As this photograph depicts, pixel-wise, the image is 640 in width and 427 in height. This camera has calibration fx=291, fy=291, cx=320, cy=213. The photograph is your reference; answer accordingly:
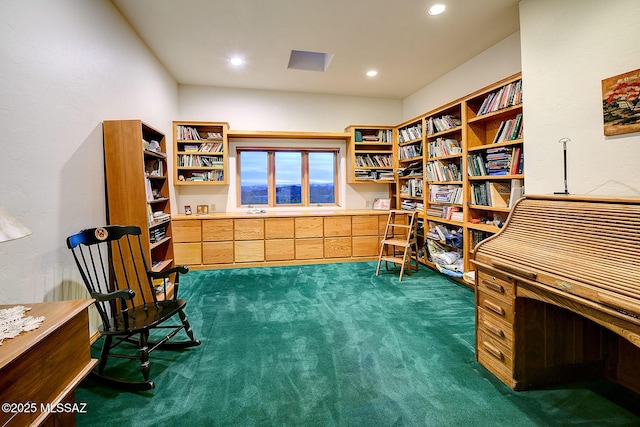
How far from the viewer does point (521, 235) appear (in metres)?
1.81

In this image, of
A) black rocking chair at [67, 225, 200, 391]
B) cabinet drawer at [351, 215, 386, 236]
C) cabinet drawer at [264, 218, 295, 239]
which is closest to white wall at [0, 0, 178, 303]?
black rocking chair at [67, 225, 200, 391]

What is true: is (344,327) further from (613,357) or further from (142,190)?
(142,190)

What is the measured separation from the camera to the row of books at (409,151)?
14.8 ft

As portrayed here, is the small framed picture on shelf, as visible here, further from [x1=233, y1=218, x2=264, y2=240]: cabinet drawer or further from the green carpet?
the green carpet

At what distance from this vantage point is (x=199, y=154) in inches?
174

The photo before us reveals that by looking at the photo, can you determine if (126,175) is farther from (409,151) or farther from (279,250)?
(409,151)

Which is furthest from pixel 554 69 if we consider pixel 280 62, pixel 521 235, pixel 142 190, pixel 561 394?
pixel 142 190

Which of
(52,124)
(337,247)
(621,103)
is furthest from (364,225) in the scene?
(52,124)

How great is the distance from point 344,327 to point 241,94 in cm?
401

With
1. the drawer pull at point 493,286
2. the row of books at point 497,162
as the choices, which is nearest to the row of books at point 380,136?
the row of books at point 497,162

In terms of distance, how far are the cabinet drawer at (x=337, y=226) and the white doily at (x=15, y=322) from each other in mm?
3619

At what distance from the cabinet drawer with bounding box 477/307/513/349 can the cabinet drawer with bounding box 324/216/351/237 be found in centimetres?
277

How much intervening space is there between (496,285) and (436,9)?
8.07 ft

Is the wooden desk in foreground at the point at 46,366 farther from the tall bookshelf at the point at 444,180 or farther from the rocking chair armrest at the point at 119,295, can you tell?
the tall bookshelf at the point at 444,180
